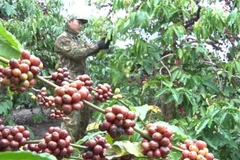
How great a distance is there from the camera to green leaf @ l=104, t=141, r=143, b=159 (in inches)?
21.1

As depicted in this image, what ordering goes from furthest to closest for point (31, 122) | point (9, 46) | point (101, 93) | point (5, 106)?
point (31, 122)
point (5, 106)
point (101, 93)
point (9, 46)

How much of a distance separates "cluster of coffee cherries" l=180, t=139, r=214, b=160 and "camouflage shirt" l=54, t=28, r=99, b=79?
273 centimetres

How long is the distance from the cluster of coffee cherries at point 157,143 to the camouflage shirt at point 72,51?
2.75 m

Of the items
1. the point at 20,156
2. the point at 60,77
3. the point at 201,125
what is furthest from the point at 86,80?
the point at 201,125

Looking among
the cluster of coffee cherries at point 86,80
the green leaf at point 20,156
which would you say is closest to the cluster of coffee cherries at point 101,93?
the cluster of coffee cherries at point 86,80

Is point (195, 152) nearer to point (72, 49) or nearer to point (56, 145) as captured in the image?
point (56, 145)

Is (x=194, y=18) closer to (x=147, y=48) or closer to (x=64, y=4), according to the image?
(x=147, y=48)

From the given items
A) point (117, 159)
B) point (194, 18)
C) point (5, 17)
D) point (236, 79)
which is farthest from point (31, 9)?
point (117, 159)

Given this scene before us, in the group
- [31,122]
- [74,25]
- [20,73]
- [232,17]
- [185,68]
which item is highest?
[74,25]

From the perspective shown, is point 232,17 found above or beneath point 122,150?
above

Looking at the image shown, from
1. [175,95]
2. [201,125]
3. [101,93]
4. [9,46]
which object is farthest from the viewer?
[175,95]

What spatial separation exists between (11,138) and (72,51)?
2.88 meters

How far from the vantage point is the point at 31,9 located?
13.3 feet

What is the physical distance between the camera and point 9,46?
61cm
